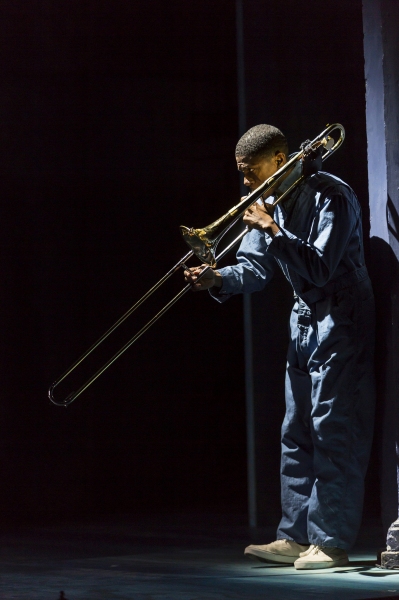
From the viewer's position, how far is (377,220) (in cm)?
316

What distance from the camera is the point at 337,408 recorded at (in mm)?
2961

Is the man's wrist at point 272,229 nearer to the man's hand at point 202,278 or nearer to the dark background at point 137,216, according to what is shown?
the man's hand at point 202,278

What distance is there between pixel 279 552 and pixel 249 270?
0.90 m

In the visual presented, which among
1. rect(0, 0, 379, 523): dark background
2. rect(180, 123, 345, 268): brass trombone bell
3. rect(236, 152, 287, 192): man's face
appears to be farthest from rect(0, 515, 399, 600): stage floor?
rect(236, 152, 287, 192): man's face

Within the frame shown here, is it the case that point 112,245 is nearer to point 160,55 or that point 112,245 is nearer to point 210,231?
point 160,55

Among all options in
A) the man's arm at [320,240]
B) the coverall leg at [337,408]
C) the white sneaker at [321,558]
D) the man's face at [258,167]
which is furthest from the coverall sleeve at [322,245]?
the white sneaker at [321,558]

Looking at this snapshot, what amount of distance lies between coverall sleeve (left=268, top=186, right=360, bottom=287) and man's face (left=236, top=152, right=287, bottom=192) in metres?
0.27

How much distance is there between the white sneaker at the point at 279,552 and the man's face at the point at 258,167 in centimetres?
110

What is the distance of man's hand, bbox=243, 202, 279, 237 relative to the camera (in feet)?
9.55

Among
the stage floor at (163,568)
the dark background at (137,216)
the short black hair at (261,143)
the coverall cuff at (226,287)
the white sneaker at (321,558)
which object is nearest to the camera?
the stage floor at (163,568)

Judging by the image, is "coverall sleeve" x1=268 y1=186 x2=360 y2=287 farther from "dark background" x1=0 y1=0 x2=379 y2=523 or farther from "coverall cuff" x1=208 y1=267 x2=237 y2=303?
"dark background" x1=0 y1=0 x2=379 y2=523

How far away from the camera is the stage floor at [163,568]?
8.16 ft

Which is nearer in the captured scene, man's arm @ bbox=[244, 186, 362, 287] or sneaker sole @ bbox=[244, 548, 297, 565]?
man's arm @ bbox=[244, 186, 362, 287]

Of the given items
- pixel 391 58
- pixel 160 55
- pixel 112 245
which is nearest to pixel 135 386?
pixel 112 245
